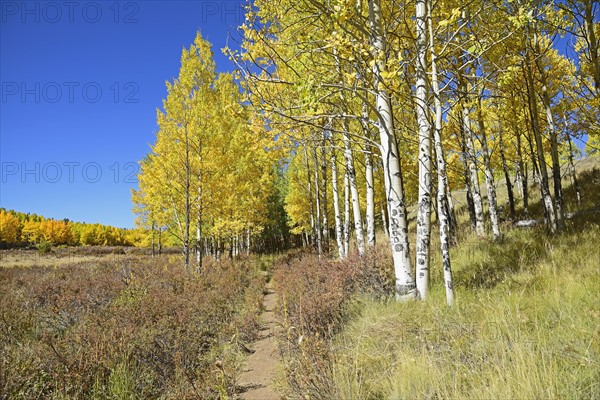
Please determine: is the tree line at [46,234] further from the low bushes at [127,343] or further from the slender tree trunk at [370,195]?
the slender tree trunk at [370,195]

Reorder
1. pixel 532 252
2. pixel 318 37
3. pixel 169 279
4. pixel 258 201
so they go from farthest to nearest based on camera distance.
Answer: pixel 258 201 → pixel 169 279 → pixel 318 37 → pixel 532 252

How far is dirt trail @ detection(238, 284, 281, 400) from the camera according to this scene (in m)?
4.50

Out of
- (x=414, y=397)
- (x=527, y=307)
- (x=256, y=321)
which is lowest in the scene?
(x=256, y=321)

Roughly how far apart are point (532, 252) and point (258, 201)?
16568 mm

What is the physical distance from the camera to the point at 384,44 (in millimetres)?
5332

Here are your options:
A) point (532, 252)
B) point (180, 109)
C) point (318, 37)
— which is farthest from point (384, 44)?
point (180, 109)

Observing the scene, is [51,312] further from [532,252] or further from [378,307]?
[532,252]

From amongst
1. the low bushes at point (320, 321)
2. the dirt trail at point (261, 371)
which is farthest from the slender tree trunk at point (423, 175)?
the dirt trail at point (261, 371)

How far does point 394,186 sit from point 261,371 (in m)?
3.79

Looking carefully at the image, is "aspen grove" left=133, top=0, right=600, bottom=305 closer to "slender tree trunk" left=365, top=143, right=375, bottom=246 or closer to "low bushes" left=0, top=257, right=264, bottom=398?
"slender tree trunk" left=365, top=143, right=375, bottom=246

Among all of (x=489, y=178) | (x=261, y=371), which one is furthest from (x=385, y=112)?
(x=489, y=178)

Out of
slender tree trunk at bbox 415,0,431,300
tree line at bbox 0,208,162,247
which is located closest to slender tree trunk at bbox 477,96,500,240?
slender tree trunk at bbox 415,0,431,300

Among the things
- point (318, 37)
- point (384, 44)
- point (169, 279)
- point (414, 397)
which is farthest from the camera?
point (169, 279)

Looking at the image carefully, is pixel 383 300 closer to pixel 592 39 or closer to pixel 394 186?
pixel 394 186
